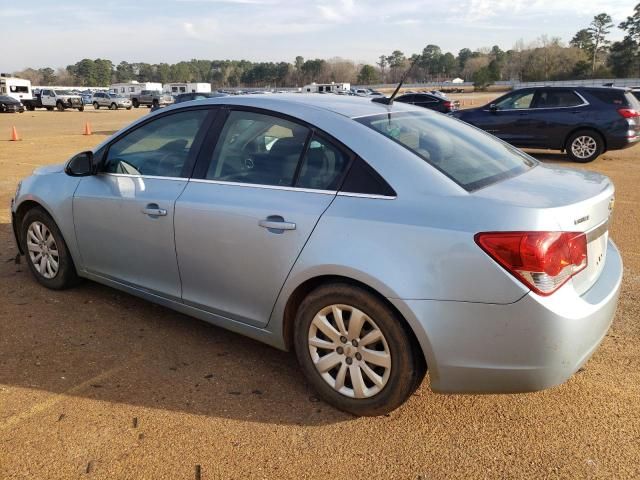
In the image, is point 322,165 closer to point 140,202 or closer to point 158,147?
point 140,202

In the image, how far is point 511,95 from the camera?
12961 millimetres

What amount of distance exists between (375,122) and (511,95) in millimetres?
10877

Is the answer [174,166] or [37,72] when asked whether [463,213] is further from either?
[37,72]

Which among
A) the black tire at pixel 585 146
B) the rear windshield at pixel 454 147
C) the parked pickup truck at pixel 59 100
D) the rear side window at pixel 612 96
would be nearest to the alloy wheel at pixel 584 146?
the black tire at pixel 585 146

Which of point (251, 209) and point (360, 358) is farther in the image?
point (251, 209)

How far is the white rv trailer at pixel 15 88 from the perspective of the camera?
52062 millimetres

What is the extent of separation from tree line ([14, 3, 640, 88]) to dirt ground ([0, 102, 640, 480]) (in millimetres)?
84210

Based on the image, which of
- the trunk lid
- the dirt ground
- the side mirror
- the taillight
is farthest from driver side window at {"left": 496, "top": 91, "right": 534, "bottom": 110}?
the taillight

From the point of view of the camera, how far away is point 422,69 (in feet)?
220

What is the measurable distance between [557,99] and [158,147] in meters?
10.8

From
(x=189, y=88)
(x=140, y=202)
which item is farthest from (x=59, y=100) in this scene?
(x=140, y=202)

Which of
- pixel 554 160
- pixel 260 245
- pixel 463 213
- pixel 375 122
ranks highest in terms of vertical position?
pixel 375 122

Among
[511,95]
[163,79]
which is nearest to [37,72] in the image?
[163,79]

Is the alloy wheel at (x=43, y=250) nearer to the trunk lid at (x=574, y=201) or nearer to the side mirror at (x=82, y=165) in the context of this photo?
the side mirror at (x=82, y=165)
